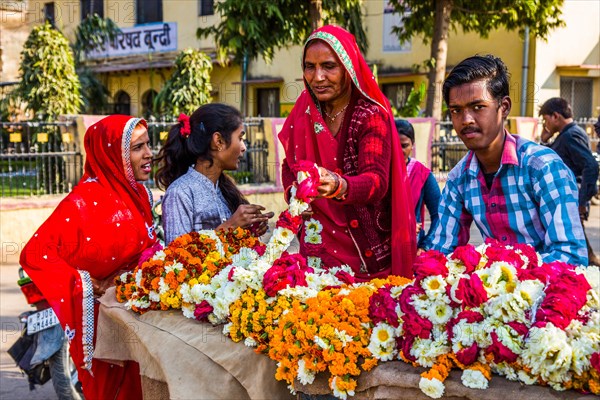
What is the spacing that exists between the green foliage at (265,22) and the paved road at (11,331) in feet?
16.2

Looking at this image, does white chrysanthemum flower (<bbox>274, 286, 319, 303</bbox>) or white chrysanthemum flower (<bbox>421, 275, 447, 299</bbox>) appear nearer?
white chrysanthemum flower (<bbox>421, 275, 447, 299</bbox>)

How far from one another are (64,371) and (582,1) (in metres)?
15.8

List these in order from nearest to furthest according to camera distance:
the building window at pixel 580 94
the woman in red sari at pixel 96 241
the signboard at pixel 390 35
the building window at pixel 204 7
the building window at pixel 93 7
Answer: the woman in red sari at pixel 96 241 < the building window at pixel 580 94 < the signboard at pixel 390 35 < the building window at pixel 204 7 < the building window at pixel 93 7

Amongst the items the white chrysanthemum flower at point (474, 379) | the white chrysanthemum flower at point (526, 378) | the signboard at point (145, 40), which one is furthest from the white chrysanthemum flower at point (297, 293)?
the signboard at point (145, 40)

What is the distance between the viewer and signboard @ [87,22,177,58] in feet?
69.6

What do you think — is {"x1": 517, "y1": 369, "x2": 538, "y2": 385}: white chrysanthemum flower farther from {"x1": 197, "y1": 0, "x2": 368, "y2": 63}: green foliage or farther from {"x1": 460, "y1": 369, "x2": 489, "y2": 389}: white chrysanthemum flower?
{"x1": 197, "y1": 0, "x2": 368, "y2": 63}: green foliage

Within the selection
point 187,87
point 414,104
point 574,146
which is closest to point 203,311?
point 574,146

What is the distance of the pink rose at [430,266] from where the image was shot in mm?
2133

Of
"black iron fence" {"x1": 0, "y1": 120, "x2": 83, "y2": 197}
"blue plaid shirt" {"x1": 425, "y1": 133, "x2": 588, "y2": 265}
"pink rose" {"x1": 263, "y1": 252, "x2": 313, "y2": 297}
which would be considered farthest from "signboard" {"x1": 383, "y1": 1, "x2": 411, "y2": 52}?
"pink rose" {"x1": 263, "y1": 252, "x2": 313, "y2": 297}

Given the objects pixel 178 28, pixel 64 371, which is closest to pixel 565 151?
pixel 64 371

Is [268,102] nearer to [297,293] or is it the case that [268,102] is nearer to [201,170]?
[201,170]

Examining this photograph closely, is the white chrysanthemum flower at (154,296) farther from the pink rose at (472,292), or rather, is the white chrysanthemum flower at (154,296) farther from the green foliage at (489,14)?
the green foliage at (489,14)

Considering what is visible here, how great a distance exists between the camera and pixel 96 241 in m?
3.43

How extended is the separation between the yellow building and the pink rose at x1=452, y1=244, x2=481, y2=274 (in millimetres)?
12861
